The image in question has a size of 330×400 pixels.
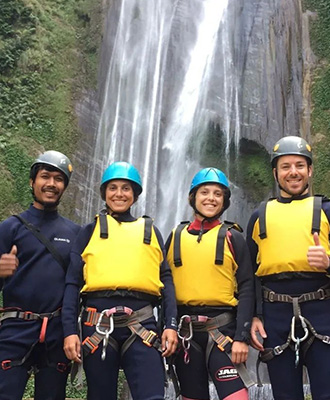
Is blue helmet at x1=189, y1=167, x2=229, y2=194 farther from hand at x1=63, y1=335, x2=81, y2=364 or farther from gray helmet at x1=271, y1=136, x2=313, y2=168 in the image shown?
hand at x1=63, y1=335, x2=81, y2=364

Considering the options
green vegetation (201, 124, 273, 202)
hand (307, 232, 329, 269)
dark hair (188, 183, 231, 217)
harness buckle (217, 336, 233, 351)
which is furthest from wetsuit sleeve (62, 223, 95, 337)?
green vegetation (201, 124, 273, 202)

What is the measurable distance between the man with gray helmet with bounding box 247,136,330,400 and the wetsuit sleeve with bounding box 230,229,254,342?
83mm

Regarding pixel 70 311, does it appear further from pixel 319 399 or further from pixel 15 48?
pixel 15 48

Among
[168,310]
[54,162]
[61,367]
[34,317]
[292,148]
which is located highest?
[292,148]

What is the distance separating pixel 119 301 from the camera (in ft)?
13.6

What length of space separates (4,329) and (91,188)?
10292 mm

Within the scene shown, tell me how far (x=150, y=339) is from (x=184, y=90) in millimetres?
12386

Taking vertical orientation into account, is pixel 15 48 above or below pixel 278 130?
above

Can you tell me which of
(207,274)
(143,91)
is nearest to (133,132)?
(143,91)

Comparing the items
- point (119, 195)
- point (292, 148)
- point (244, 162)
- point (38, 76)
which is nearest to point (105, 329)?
point (119, 195)

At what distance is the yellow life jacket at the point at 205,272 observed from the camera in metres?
4.35

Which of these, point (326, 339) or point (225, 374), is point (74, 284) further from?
point (326, 339)

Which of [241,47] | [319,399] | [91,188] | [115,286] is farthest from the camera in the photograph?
[241,47]

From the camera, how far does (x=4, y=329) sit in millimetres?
4273
